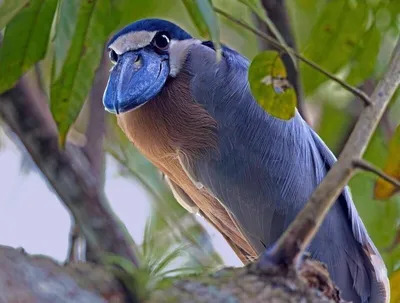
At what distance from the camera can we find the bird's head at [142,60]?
5.37ft

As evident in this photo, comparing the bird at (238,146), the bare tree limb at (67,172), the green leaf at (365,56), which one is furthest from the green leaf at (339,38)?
the bare tree limb at (67,172)

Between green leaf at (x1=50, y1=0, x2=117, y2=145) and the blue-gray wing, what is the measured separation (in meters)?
0.37

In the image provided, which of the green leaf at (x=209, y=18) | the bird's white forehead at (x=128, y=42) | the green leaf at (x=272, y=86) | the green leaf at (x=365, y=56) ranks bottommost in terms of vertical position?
the green leaf at (x=272, y=86)

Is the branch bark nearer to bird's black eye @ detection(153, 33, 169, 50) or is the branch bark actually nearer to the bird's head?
the bird's head

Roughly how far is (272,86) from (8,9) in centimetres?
51

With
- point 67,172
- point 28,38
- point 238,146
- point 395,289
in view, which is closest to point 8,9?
point 28,38

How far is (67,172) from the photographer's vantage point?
149cm

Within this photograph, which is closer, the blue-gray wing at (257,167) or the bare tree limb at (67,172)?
the bare tree limb at (67,172)

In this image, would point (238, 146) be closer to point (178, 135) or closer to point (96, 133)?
point (178, 135)

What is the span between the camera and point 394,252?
167cm

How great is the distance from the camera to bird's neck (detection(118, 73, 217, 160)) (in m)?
1.70

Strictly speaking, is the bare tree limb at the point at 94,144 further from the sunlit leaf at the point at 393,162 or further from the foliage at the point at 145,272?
the sunlit leaf at the point at 393,162

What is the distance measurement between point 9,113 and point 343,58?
66 centimetres

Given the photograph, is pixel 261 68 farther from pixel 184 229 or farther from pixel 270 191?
pixel 184 229
